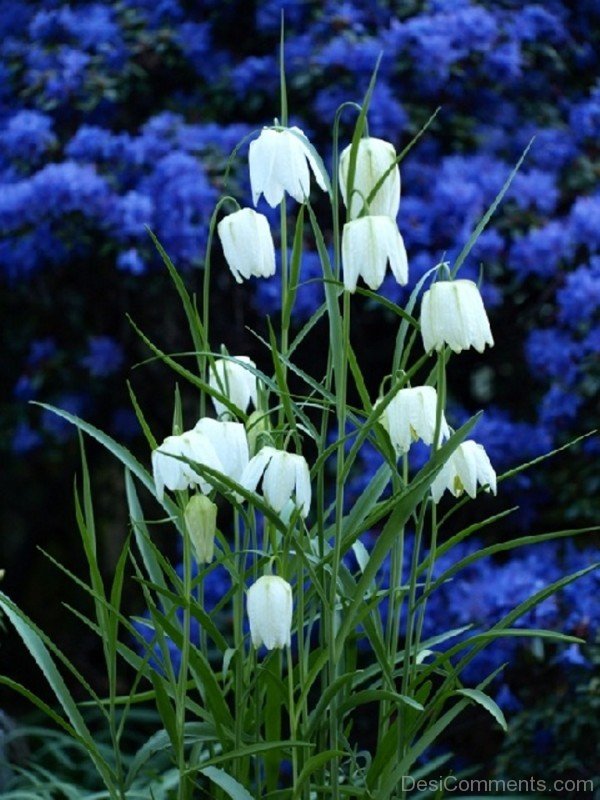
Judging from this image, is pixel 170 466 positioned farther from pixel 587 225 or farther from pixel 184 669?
pixel 587 225

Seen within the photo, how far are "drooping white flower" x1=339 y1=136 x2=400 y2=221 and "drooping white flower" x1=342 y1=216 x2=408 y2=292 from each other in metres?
0.04

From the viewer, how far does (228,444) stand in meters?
1.43

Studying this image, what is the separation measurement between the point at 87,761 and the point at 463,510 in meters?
1.03

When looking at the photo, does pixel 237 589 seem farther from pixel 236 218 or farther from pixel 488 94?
pixel 488 94

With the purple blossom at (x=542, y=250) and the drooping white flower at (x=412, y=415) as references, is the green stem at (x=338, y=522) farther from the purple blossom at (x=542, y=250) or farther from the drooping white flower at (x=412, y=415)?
the purple blossom at (x=542, y=250)

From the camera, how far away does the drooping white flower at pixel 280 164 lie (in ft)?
4.68

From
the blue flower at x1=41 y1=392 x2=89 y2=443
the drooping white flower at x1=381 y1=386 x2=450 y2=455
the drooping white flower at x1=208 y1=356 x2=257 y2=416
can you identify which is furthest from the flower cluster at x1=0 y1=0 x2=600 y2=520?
the drooping white flower at x1=381 y1=386 x2=450 y2=455

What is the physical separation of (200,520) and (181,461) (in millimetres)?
84

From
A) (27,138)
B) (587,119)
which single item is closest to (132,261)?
(27,138)

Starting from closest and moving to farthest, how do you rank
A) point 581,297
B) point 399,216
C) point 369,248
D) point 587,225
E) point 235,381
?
point 369,248 < point 235,381 < point 581,297 < point 587,225 < point 399,216

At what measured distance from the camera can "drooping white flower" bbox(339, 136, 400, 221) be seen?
141 centimetres

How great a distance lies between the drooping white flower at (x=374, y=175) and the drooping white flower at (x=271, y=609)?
0.39 meters

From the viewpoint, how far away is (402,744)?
1.50 meters

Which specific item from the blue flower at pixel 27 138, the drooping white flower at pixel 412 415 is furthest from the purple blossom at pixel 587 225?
the drooping white flower at pixel 412 415
